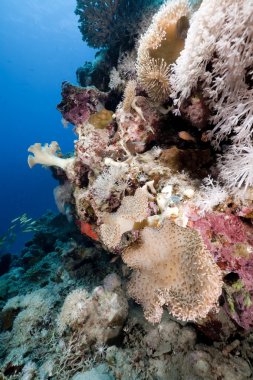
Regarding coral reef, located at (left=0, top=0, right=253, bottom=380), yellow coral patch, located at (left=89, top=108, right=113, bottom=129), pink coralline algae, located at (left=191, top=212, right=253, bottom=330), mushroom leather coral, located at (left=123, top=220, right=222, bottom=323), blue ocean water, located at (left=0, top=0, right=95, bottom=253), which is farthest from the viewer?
blue ocean water, located at (left=0, top=0, right=95, bottom=253)

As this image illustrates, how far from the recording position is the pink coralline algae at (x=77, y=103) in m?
5.27

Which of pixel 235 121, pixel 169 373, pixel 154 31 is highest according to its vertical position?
pixel 154 31

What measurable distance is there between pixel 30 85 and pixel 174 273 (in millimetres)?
107087

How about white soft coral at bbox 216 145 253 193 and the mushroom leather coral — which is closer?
the mushroom leather coral

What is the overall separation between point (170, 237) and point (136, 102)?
2.56 meters

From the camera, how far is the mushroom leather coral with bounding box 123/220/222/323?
6.85 ft

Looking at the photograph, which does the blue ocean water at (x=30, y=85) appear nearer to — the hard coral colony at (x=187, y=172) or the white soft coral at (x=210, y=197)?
the hard coral colony at (x=187, y=172)

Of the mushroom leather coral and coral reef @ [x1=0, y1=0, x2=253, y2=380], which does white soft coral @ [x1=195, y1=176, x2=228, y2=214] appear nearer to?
coral reef @ [x1=0, y1=0, x2=253, y2=380]

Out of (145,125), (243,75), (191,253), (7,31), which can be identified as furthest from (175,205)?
(7,31)

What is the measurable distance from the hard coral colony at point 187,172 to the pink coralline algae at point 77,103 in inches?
48.7

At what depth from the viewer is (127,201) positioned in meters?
2.90

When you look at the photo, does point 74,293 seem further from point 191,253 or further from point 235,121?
point 235,121

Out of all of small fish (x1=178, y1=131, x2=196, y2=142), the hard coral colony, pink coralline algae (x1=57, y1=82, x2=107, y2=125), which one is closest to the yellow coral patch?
the hard coral colony

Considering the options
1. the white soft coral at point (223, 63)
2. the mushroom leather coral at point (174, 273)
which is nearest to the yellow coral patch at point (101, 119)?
the white soft coral at point (223, 63)
